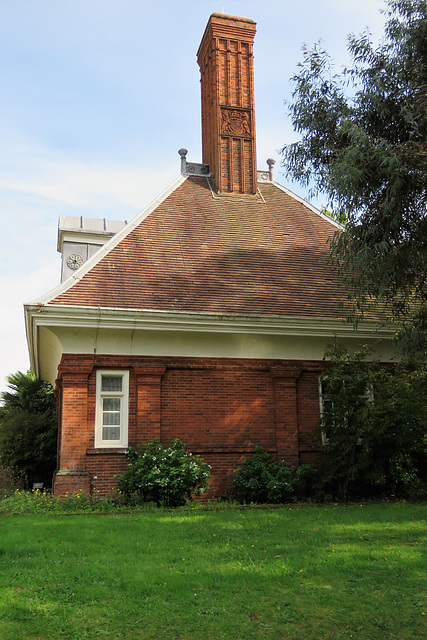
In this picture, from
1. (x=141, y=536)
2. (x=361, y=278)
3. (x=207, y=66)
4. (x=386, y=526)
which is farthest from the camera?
(x=207, y=66)

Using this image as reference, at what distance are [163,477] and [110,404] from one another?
230 centimetres

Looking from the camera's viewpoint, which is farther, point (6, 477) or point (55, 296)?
point (6, 477)

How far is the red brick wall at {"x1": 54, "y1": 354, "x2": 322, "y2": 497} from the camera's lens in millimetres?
12148

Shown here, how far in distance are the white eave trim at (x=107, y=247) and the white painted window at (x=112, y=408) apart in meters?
1.95

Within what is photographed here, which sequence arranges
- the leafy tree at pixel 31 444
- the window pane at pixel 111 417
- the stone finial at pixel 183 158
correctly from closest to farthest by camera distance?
the window pane at pixel 111 417, the leafy tree at pixel 31 444, the stone finial at pixel 183 158

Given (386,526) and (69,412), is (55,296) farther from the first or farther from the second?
(386,526)

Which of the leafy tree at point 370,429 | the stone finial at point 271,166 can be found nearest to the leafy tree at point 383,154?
the leafy tree at point 370,429

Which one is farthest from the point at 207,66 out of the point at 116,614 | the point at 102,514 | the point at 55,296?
the point at 116,614

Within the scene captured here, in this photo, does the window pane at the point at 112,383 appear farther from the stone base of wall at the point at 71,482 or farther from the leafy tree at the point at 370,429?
the leafy tree at the point at 370,429

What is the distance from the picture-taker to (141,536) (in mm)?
8008

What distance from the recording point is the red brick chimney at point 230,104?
58.0ft

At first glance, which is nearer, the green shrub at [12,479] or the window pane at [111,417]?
the window pane at [111,417]

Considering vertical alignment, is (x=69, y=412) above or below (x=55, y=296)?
below

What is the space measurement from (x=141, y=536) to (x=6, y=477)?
13260 mm
